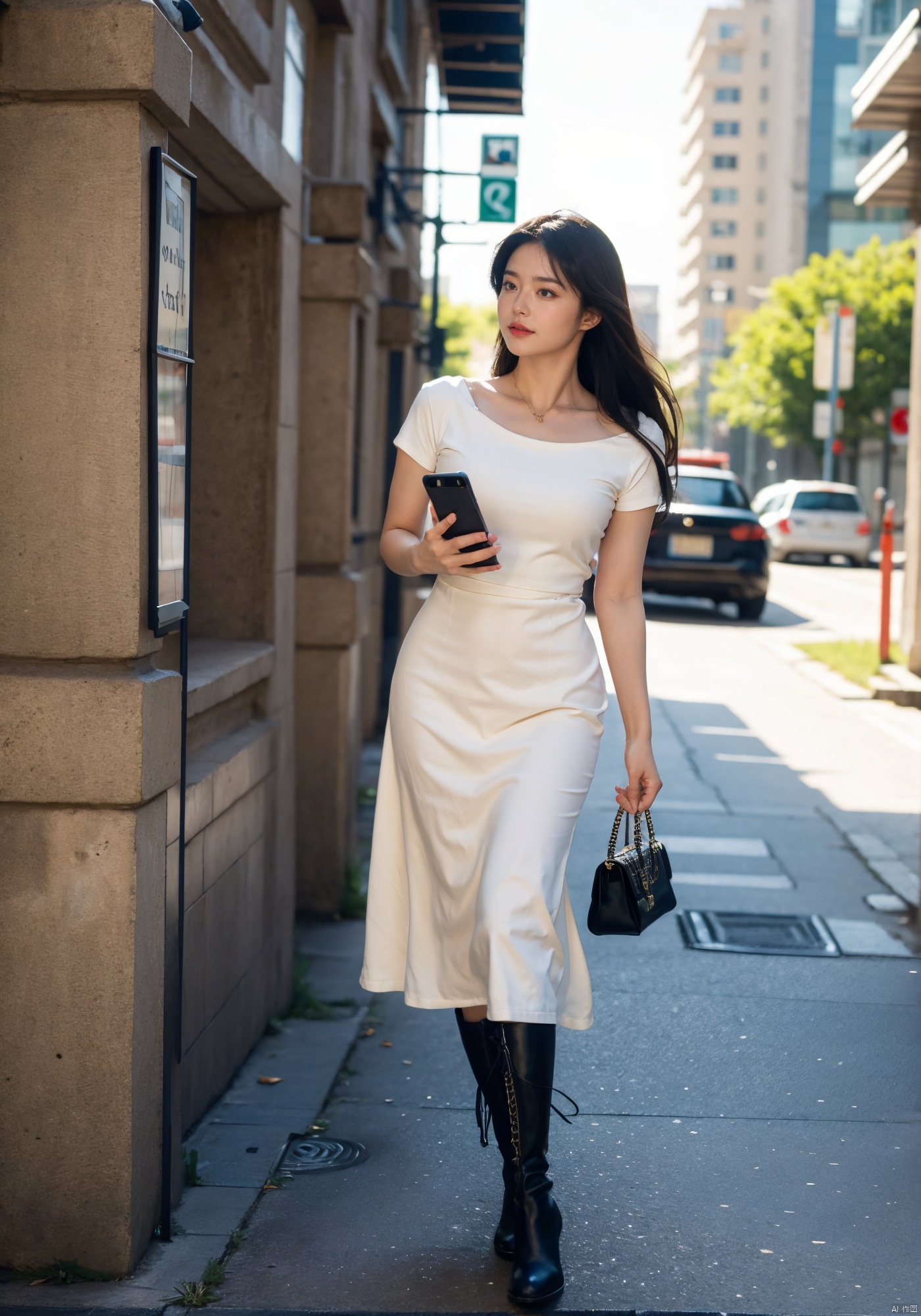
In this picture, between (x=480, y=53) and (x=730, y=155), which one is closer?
(x=480, y=53)

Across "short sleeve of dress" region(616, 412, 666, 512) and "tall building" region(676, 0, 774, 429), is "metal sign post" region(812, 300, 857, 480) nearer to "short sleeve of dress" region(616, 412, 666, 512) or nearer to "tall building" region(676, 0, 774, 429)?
"short sleeve of dress" region(616, 412, 666, 512)

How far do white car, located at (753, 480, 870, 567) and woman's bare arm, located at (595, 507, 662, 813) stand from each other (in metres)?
27.9

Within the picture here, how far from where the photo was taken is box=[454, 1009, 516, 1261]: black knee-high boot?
329cm

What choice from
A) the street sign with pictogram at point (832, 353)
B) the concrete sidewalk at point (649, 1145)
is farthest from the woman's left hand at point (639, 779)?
the street sign with pictogram at point (832, 353)

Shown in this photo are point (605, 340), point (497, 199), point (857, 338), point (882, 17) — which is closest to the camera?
point (605, 340)

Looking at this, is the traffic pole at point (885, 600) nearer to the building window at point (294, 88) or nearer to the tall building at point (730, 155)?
the building window at point (294, 88)

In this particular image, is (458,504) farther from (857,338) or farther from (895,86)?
(857,338)

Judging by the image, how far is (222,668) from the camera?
14.4 ft

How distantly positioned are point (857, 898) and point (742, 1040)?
6.71 ft

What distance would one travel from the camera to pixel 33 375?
10.0 feet

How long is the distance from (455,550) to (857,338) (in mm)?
46685

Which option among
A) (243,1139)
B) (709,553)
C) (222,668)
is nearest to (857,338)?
(709,553)

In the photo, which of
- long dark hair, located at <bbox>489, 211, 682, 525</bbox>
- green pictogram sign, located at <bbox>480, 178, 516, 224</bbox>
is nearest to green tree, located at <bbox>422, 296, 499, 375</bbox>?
green pictogram sign, located at <bbox>480, 178, 516, 224</bbox>

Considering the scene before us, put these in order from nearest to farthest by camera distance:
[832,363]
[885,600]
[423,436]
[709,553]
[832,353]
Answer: [423,436] < [885,600] < [709,553] < [832,353] < [832,363]
